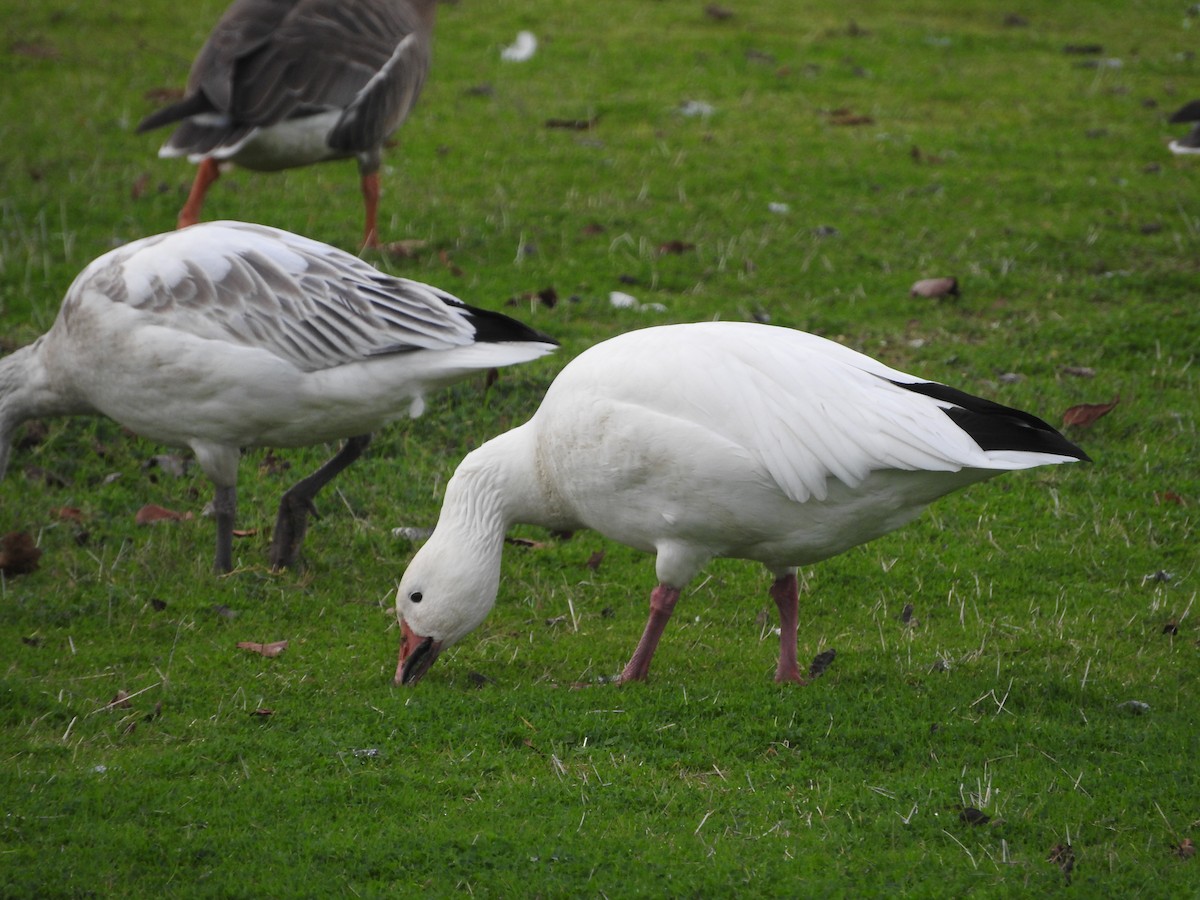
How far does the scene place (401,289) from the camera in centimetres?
591

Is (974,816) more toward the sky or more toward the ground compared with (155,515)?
more toward the sky

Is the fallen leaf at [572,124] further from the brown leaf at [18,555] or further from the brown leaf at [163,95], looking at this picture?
the brown leaf at [18,555]

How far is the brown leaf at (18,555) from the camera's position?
19.6 ft

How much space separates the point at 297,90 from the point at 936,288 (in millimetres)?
4495

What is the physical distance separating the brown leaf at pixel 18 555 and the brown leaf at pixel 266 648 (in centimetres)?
136

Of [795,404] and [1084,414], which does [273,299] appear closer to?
[795,404]

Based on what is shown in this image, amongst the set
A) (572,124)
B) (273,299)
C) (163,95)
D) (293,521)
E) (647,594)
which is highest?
(273,299)

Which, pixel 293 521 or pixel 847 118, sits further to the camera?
pixel 847 118

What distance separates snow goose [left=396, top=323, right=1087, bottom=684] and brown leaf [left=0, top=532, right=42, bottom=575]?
213cm

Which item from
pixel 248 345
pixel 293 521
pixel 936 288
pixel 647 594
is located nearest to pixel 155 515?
pixel 293 521

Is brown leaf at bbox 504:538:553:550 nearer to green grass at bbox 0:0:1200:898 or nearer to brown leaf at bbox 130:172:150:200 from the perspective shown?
green grass at bbox 0:0:1200:898

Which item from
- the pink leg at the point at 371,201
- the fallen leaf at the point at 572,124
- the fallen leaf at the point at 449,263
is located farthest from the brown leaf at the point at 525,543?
the fallen leaf at the point at 572,124

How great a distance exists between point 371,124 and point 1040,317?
15.6ft

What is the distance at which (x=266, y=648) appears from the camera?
527 cm
